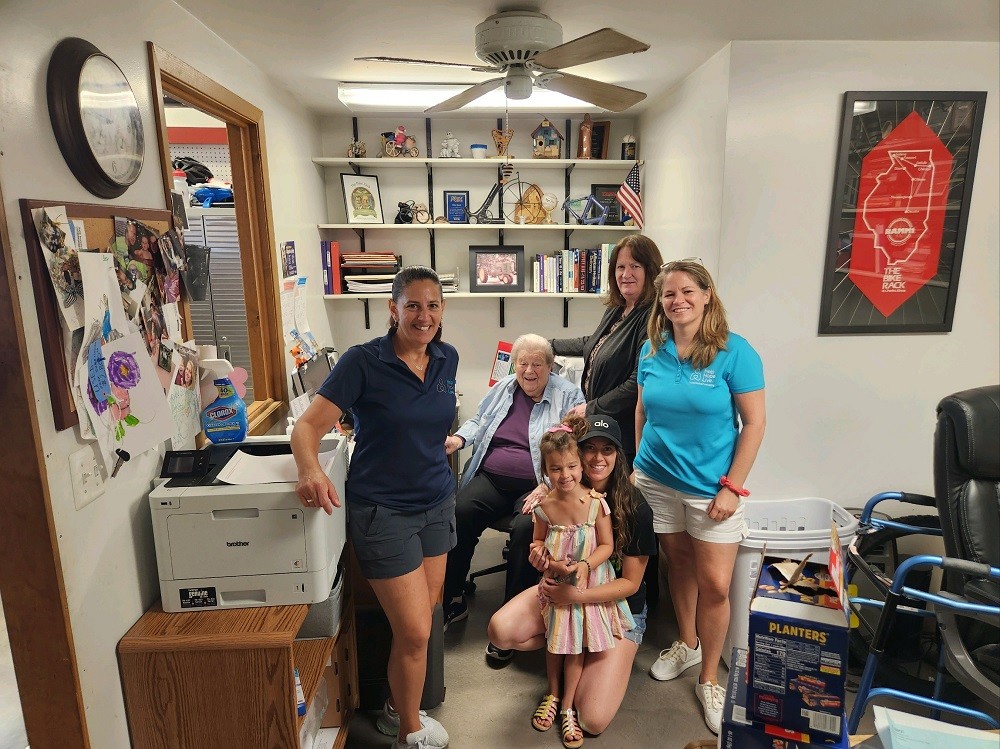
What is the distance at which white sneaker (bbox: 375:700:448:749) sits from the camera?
197cm

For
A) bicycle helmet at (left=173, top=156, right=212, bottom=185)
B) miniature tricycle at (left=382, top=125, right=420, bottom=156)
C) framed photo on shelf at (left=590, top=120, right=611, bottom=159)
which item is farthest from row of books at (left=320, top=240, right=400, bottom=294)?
framed photo on shelf at (left=590, top=120, right=611, bottom=159)

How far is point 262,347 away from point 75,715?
1696mm

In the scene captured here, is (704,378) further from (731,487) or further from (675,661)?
(675,661)

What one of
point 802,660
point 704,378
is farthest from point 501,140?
point 802,660

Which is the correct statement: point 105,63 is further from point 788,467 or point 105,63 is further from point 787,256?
point 788,467

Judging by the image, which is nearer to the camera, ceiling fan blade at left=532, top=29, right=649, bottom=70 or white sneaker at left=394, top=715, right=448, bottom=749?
ceiling fan blade at left=532, top=29, right=649, bottom=70

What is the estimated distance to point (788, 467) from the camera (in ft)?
9.15

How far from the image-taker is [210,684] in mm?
1507

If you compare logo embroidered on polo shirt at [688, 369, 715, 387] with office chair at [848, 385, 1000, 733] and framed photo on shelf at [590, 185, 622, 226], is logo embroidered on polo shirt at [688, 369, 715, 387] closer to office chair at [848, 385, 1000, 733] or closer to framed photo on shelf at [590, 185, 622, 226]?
office chair at [848, 385, 1000, 733]

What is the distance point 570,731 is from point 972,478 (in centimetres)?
149

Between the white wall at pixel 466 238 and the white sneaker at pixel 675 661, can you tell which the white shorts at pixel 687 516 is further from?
the white wall at pixel 466 238

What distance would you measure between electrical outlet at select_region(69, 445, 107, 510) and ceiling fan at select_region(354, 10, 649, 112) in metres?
1.47

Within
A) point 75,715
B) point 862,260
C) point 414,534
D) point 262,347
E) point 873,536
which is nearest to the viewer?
point 75,715

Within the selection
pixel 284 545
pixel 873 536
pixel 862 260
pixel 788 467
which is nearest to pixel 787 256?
pixel 862 260
